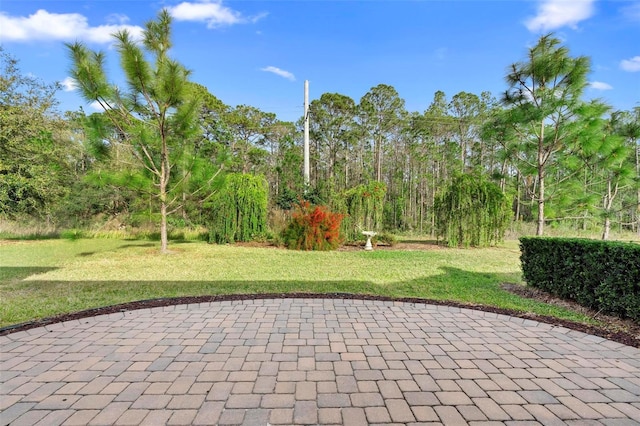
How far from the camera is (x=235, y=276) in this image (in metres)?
5.43

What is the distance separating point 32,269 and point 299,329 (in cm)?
625

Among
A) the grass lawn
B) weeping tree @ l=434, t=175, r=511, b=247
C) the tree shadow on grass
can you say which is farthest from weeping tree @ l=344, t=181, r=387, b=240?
the tree shadow on grass

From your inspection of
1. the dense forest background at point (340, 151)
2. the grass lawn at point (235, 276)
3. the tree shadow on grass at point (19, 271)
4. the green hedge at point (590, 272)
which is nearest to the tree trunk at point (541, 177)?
the dense forest background at point (340, 151)

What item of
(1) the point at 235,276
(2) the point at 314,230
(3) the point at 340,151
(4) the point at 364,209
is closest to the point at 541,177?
(4) the point at 364,209

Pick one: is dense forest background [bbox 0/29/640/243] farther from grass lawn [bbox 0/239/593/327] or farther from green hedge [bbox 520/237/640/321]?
green hedge [bbox 520/237/640/321]

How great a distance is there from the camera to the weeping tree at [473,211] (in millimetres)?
9289

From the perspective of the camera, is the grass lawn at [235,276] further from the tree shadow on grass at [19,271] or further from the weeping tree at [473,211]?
the weeping tree at [473,211]

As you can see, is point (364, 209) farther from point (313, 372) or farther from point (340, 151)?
point (340, 151)

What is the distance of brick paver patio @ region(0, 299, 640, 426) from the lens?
170cm

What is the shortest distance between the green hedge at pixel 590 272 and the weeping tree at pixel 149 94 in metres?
7.52

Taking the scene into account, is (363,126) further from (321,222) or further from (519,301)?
(519,301)

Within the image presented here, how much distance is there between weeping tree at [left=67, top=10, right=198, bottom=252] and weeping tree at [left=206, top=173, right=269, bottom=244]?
6.34 feet

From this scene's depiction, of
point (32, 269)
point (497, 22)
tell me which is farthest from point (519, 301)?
point (32, 269)

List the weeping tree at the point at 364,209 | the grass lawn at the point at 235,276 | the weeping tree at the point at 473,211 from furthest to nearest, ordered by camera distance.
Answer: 1. the weeping tree at the point at 364,209
2. the weeping tree at the point at 473,211
3. the grass lawn at the point at 235,276
